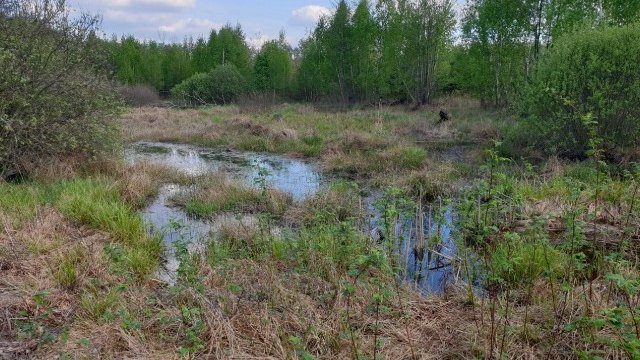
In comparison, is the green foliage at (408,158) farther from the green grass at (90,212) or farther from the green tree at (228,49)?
the green tree at (228,49)

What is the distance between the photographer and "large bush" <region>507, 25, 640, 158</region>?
10820 millimetres

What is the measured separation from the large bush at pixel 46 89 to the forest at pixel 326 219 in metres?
0.04

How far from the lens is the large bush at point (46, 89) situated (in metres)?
8.34

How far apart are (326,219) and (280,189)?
2192 mm

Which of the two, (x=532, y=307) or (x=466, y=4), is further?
(x=466, y=4)

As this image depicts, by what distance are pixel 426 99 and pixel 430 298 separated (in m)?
25.0

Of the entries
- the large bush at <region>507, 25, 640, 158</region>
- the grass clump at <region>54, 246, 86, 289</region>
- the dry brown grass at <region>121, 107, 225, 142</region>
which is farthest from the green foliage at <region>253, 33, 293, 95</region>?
the grass clump at <region>54, 246, 86, 289</region>

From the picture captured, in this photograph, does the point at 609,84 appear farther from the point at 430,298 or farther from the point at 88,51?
the point at 88,51

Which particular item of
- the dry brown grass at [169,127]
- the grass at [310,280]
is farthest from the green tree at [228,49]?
the grass at [310,280]

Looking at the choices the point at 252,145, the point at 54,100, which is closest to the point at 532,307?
the point at 54,100

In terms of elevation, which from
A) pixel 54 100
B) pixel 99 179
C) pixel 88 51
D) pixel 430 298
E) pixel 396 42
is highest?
pixel 396 42

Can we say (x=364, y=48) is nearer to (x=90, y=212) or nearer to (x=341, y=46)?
(x=341, y=46)

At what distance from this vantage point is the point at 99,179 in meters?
9.05

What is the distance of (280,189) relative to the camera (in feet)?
32.0
